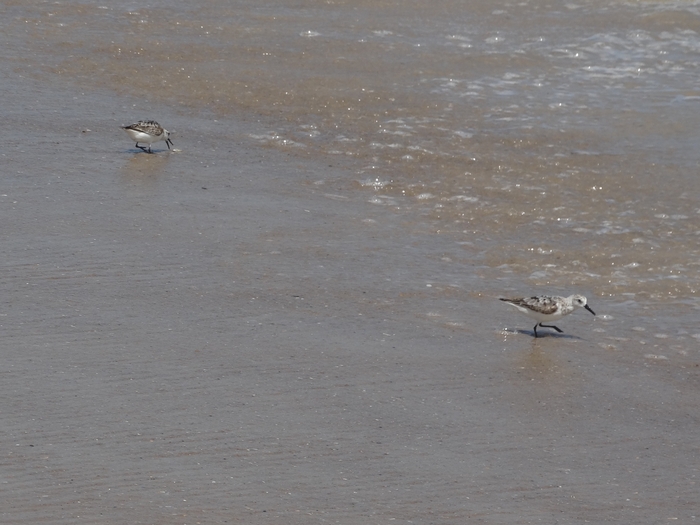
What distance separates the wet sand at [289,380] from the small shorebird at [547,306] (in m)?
0.17

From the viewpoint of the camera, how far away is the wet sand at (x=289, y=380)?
550cm

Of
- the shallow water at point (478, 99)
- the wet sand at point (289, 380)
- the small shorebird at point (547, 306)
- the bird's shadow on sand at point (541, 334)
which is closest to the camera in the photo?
the wet sand at point (289, 380)

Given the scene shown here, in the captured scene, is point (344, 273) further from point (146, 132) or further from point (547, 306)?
point (146, 132)

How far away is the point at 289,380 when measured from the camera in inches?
259

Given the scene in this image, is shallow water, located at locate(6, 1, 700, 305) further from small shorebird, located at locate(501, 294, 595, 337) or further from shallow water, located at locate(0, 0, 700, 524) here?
small shorebird, located at locate(501, 294, 595, 337)

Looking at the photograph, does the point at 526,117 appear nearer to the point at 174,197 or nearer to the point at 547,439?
the point at 174,197

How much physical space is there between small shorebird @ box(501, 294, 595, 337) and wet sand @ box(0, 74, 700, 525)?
0.17 m

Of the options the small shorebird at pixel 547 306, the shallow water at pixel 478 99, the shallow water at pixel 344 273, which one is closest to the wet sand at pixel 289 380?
the shallow water at pixel 344 273

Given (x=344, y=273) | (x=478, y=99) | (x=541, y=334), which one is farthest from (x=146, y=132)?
(x=541, y=334)

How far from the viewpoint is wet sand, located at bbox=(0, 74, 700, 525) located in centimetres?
550

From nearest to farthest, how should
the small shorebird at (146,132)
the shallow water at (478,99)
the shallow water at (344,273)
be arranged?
the shallow water at (344,273) → the shallow water at (478,99) → the small shorebird at (146,132)

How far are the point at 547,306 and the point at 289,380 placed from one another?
185cm

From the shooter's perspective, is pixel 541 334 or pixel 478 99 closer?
pixel 541 334

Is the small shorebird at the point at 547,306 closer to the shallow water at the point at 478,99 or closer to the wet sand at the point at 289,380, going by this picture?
the wet sand at the point at 289,380
